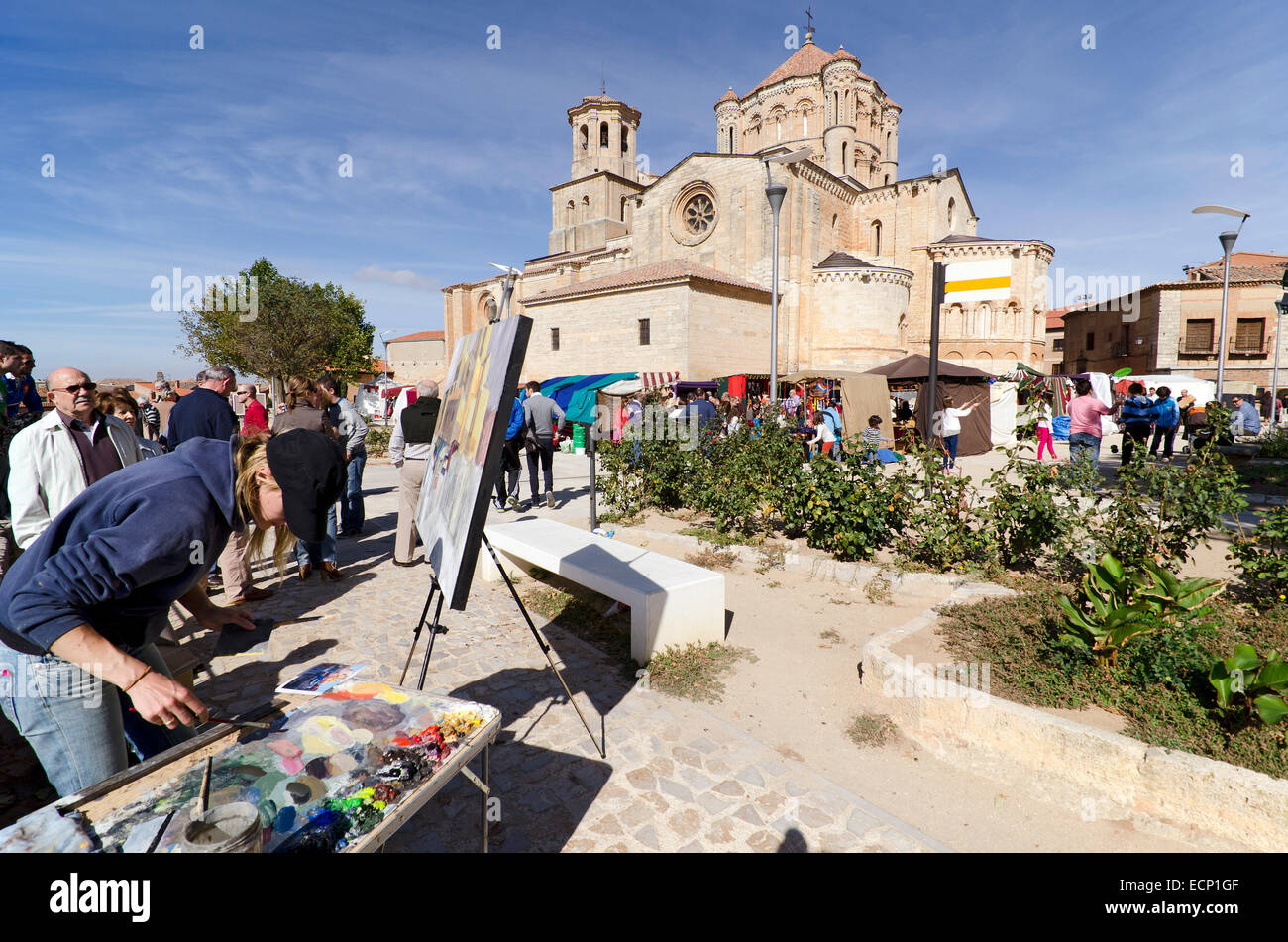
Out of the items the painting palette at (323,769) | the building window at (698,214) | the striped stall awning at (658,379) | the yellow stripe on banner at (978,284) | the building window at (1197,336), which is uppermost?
the building window at (698,214)

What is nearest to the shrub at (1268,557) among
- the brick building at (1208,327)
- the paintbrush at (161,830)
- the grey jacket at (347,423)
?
the paintbrush at (161,830)

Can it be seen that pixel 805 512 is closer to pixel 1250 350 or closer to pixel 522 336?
pixel 522 336

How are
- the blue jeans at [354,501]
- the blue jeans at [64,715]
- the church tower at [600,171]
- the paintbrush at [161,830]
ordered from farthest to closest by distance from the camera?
the church tower at [600,171]
the blue jeans at [354,501]
the blue jeans at [64,715]
the paintbrush at [161,830]

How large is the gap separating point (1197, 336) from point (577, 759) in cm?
4420

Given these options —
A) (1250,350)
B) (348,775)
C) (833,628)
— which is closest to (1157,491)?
(833,628)

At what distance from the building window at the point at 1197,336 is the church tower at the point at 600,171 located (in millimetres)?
35048

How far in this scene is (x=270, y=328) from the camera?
36.2m

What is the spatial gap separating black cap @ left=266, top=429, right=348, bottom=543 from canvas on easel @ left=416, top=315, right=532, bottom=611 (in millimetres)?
556

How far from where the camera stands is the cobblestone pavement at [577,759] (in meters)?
2.77

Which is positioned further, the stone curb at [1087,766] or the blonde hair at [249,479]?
the stone curb at [1087,766]

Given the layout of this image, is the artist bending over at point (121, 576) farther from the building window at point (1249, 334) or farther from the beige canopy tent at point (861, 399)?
the building window at point (1249, 334)
